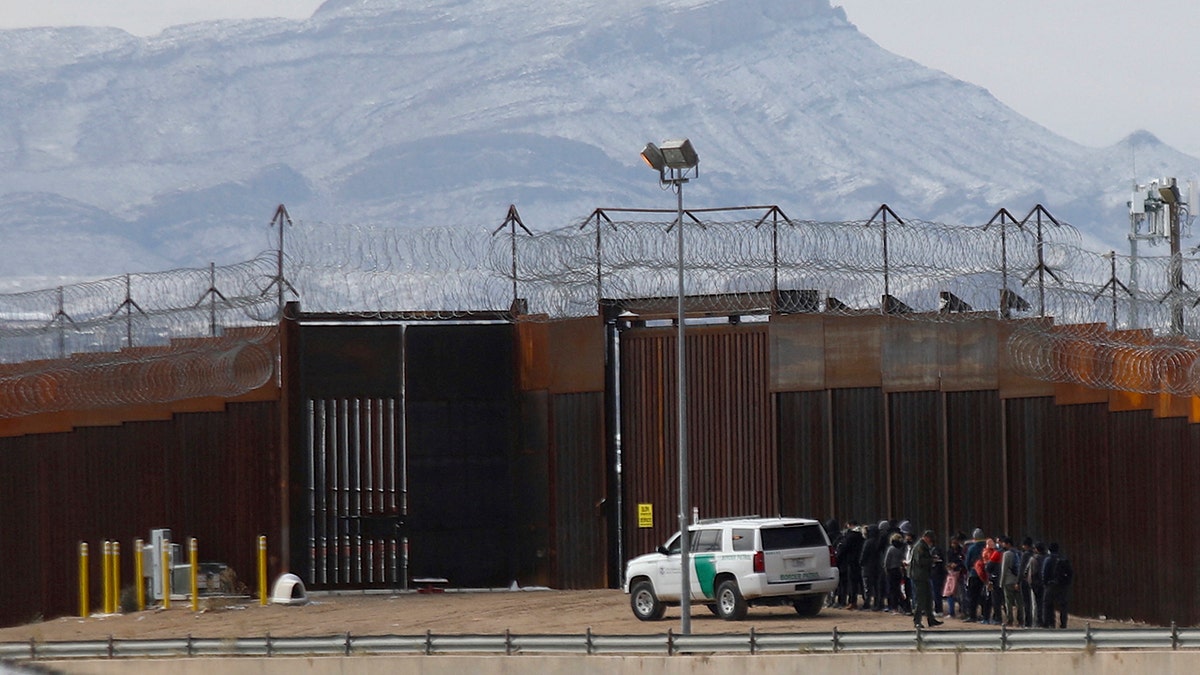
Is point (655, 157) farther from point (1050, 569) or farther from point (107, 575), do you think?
point (107, 575)

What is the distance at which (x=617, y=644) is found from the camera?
22.8 meters

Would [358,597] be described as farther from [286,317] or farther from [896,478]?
[896,478]

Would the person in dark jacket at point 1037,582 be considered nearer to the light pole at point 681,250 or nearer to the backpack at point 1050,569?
the backpack at point 1050,569

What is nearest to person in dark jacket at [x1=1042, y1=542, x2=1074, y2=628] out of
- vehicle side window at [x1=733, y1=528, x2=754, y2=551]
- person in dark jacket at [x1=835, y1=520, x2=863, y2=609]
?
person in dark jacket at [x1=835, y1=520, x2=863, y2=609]

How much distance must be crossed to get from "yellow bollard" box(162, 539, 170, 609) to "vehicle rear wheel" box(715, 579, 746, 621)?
32.7ft

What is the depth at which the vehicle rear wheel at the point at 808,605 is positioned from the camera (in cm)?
2734

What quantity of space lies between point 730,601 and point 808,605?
4.16ft

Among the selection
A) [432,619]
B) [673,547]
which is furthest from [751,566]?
[432,619]

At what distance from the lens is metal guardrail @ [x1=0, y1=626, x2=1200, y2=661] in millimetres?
20859

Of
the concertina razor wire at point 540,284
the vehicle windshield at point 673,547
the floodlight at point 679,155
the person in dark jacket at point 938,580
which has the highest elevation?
the floodlight at point 679,155

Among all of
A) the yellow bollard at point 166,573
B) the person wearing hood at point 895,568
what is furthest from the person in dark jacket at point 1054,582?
the yellow bollard at point 166,573

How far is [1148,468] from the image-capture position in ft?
86.5

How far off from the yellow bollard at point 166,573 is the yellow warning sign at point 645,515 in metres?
8.07

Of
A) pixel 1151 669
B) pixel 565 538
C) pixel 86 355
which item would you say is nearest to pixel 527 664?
pixel 1151 669
